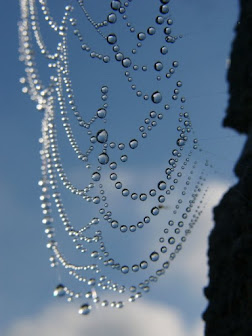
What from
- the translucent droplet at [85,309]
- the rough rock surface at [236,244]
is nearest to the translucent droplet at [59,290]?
the translucent droplet at [85,309]

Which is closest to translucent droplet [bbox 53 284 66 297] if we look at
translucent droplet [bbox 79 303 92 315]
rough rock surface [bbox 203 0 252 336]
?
translucent droplet [bbox 79 303 92 315]

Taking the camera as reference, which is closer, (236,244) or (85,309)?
(85,309)

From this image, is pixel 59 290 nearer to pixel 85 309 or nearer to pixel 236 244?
pixel 85 309

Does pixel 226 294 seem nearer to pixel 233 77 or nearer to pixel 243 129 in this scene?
pixel 243 129

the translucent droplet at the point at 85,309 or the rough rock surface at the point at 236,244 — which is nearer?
the translucent droplet at the point at 85,309

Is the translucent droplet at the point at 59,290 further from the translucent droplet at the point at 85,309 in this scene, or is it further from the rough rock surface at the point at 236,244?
the rough rock surface at the point at 236,244

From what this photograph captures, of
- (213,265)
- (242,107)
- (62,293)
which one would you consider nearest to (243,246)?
(213,265)

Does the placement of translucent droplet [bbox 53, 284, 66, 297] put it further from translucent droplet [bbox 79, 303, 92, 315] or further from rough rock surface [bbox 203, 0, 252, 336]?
rough rock surface [bbox 203, 0, 252, 336]

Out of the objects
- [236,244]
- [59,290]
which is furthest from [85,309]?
[236,244]

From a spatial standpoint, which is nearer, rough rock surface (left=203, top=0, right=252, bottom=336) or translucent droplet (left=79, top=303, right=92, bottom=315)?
translucent droplet (left=79, top=303, right=92, bottom=315)
